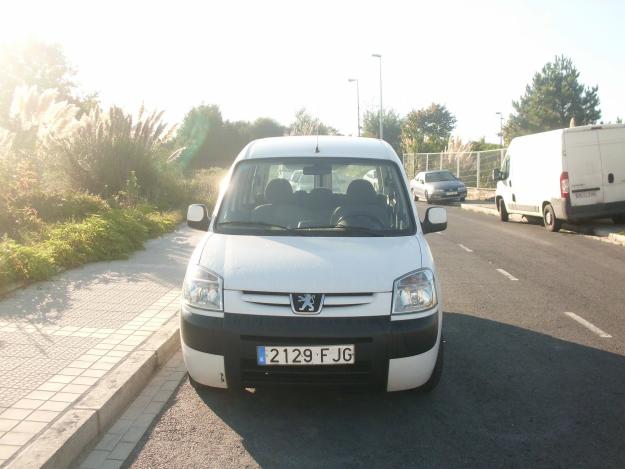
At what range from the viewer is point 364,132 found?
71812 mm

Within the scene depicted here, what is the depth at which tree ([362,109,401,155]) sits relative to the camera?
7244 cm

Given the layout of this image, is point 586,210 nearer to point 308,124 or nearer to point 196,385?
point 196,385

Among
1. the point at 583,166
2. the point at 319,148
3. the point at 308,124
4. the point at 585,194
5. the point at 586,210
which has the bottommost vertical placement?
the point at 586,210

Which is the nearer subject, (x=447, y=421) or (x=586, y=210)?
(x=447, y=421)

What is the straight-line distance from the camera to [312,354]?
3896 mm

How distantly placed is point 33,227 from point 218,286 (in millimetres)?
7153

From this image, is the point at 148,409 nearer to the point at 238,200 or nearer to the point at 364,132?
the point at 238,200

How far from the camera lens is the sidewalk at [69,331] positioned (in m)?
4.02

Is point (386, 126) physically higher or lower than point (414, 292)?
higher

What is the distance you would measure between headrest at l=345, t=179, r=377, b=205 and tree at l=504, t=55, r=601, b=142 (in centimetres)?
7218

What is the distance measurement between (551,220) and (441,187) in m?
14.6

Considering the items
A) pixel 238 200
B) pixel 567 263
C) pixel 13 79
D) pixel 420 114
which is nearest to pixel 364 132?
pixel 420 114

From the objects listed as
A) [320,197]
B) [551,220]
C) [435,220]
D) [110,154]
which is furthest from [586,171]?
[320,197]

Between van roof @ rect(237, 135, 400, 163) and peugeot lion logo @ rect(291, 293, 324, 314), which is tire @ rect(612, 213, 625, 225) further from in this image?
peugeot lion logo @ rect(291, 293, 324, 314)
